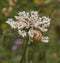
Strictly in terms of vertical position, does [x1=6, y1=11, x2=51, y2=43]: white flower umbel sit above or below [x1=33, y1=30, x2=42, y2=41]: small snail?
above

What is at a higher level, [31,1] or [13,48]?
[31,1]

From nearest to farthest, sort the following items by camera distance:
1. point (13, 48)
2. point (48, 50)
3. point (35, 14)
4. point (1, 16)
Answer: point (35, 14)
point (1, 16)
point (48, 50)
point (13, 48)

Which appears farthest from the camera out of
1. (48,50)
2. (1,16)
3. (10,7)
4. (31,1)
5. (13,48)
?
(31,1)

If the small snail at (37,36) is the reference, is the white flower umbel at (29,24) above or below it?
above

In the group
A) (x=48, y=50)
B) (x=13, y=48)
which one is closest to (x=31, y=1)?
(x=13, y=48)

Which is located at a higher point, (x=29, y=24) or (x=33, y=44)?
(x=29, y=24)

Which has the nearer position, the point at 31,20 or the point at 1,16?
the point at 31,20

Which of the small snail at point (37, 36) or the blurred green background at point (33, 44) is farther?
the blurred green background at point (33, 44)

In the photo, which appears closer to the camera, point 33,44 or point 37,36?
point 37,36

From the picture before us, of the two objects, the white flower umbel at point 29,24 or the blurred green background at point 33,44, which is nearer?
the white flower umbel at point 29,24

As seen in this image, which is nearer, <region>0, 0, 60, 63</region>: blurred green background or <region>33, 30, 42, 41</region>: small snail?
<region>33, 30, 42, 41</region>: small snail

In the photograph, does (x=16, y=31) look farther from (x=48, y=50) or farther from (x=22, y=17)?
(x=48, y=50)
